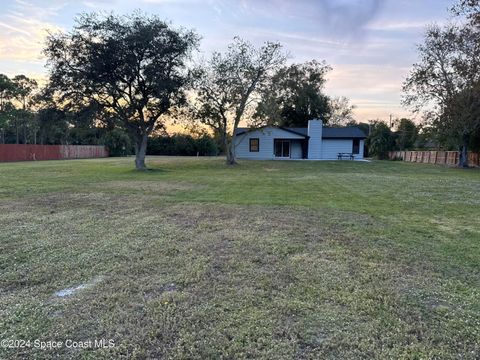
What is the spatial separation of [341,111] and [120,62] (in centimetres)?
4201

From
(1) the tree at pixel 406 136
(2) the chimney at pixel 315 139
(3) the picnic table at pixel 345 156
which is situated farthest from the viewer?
(1) the tree at pixel 406 136

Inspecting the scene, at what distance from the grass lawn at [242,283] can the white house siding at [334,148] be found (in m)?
27.9

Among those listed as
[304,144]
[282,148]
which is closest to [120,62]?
[282,148]

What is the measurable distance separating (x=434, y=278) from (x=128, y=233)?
4.11m

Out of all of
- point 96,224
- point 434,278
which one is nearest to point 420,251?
point 434,278

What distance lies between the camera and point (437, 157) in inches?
1276

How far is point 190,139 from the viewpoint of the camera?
45.2 m

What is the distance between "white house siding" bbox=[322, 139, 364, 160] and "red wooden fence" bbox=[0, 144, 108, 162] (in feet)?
89.6

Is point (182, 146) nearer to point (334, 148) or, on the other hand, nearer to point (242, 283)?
point (334, 148)

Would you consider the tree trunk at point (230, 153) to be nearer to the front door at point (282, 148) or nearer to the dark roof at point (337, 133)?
the dark roof at point (337, 133)

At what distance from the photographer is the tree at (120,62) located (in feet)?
57.4

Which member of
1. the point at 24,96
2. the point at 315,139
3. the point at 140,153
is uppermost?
the point at 24,96

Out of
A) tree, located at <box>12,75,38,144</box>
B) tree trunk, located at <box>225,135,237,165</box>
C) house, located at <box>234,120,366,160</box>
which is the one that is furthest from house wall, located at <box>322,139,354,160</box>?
tree, located at <box>12,75,38,144</box>

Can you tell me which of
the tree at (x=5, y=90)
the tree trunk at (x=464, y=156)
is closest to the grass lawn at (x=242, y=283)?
the tree trunk at (x=464, y=156)
